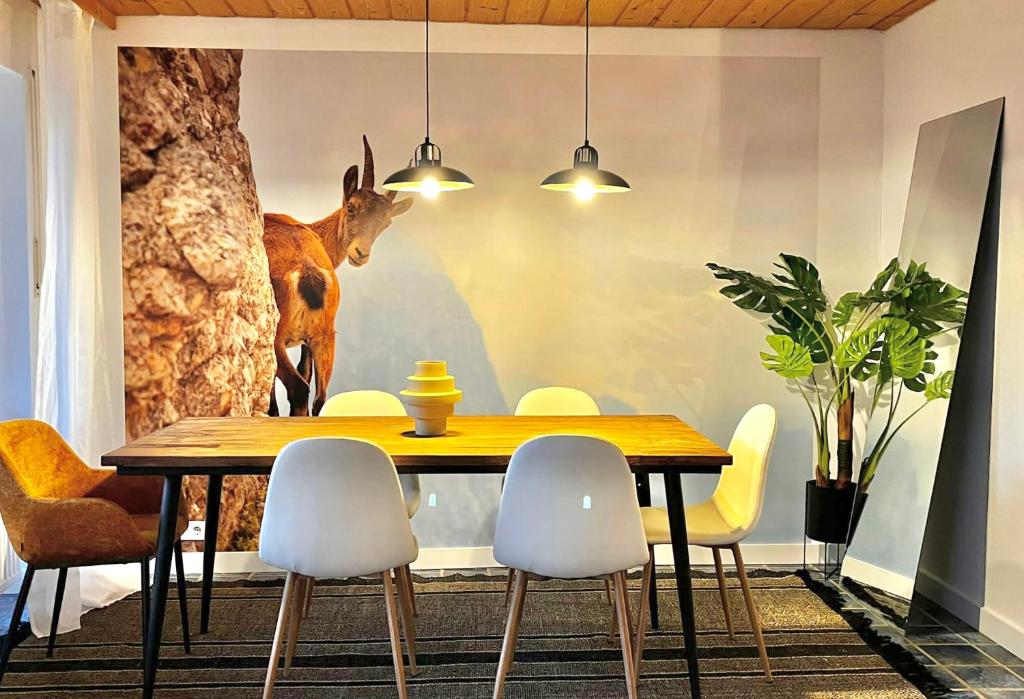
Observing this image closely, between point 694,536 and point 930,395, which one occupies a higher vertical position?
point 930,395

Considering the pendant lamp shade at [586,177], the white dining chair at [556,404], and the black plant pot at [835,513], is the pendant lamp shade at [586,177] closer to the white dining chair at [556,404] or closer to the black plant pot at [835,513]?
the white dining chair at [556,404]

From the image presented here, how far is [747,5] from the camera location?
3949mm

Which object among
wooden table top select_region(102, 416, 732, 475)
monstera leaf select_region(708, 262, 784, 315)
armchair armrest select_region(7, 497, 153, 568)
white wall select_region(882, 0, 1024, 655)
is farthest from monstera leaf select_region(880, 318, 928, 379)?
armchair armrest select_region(7, 497, 153, 568)

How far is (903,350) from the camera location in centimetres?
370

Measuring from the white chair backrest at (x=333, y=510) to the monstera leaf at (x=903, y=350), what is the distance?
2.14m

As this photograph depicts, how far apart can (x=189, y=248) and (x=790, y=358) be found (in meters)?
2.66

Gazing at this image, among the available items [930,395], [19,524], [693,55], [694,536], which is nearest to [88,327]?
[19,524]

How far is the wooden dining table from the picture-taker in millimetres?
2764

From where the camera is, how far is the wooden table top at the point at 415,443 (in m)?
2.77

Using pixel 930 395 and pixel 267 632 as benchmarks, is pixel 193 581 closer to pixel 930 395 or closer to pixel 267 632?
pixel 267 632

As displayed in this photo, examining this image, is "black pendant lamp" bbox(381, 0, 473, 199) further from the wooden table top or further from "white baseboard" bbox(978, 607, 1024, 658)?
"white baseboard" bbox(978, 607, 1024, 658)

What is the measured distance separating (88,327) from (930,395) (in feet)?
10.7

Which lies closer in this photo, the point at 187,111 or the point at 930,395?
the point at 930,395

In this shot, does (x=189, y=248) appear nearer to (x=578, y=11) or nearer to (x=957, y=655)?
(x=578, y=11)
